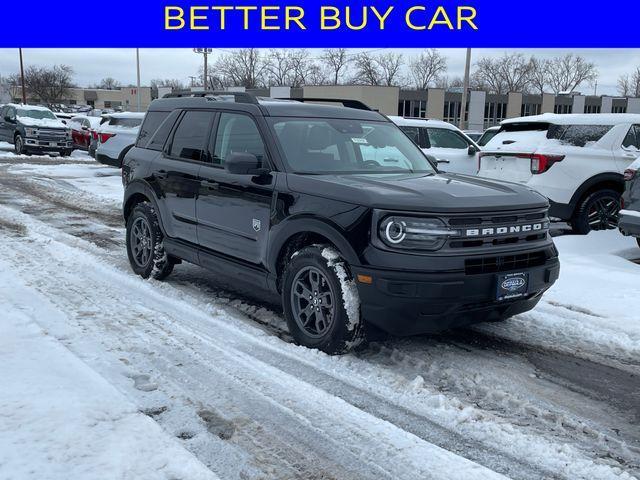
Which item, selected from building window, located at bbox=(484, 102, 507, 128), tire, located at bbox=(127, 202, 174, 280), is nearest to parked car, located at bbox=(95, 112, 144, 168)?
tire, located at bbox=(127, 202, 174, 280)

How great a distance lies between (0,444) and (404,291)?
2.37 m

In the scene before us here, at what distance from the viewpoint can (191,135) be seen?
234 inches

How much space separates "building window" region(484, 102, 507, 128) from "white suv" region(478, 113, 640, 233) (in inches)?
2423

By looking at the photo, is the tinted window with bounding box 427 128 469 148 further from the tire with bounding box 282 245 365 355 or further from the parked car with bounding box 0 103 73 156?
the parked car with bounding box 0 103 73 156

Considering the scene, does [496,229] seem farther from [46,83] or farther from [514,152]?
[46,83]

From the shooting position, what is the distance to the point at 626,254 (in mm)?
8109

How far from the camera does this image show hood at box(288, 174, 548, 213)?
13.2ft

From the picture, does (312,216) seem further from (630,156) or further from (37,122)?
(37,122)

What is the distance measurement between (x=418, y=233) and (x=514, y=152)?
606 centimetres

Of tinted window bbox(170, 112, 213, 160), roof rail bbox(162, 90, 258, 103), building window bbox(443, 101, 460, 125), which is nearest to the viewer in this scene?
roof rail bbox(162, 90, 258, 103)

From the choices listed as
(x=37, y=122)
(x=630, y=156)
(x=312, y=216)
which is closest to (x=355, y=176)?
(x=312, y=216)

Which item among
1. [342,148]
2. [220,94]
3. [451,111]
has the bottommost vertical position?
[342,148]

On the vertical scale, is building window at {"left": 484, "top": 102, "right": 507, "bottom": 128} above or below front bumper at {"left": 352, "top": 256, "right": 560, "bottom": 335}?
above

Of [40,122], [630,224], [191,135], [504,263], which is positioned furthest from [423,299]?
[40,122]
